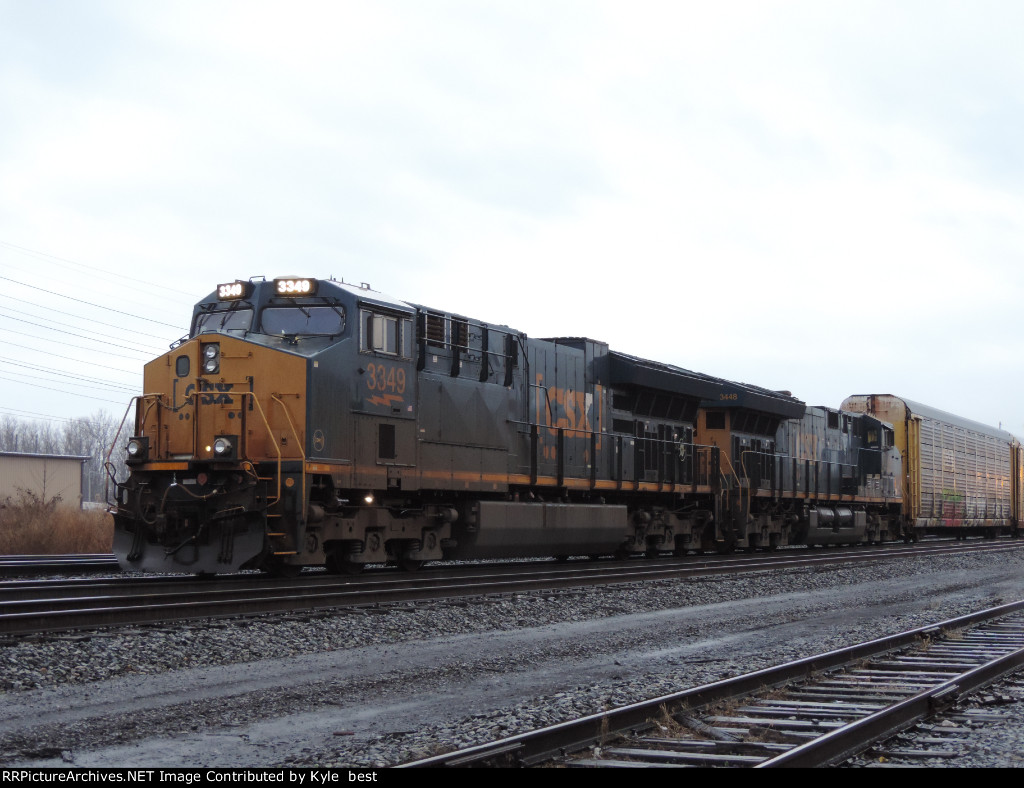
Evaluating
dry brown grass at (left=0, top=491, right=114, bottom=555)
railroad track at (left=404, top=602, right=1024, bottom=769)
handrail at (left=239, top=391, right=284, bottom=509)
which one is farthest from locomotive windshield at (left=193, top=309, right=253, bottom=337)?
dry brown grass at (left=0, top=491, right=114, bottom=555)

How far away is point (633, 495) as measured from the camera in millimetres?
21062

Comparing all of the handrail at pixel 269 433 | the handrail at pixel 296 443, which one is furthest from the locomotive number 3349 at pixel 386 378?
the handrail at pixel 269 433

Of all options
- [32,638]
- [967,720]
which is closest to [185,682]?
[32,638]

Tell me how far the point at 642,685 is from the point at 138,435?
28.6 feet

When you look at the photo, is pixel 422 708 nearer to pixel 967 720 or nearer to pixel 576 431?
pixel 967 720

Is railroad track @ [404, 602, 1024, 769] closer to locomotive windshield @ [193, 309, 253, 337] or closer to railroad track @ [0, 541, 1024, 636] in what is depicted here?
railroad track @ [0, 541, 1024, 636]

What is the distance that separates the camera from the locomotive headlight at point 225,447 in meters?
13.0

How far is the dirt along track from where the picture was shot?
5781 mm

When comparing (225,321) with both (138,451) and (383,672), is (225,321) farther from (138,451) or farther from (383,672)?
(383,672)

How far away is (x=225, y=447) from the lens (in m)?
13.0

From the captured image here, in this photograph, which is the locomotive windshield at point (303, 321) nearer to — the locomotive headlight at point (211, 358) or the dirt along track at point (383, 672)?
the locomotive headlight at point (211, 358)

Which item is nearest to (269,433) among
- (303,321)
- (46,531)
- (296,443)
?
(296,443)

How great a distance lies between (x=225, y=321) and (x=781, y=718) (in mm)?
10257

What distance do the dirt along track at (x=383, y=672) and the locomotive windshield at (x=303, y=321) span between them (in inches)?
167
